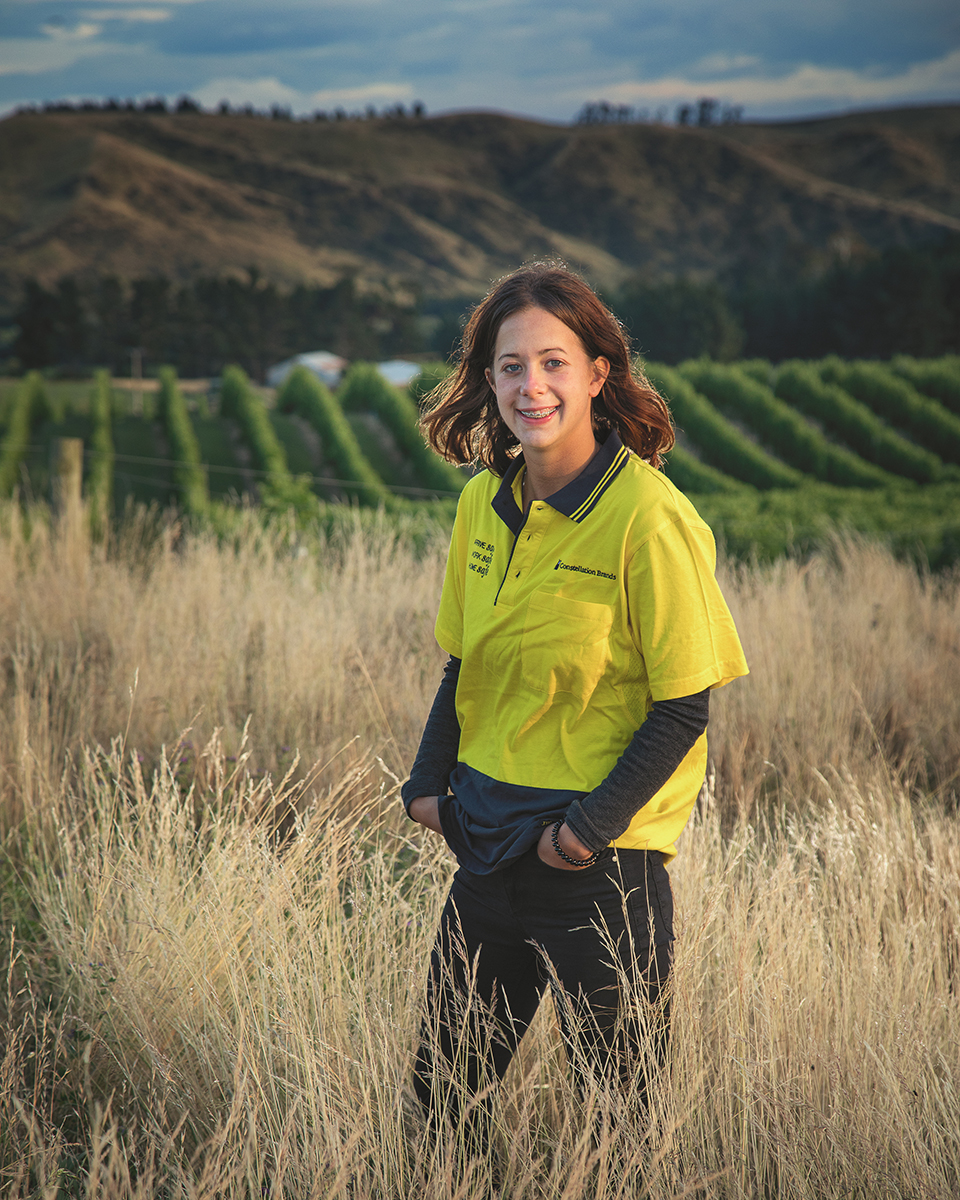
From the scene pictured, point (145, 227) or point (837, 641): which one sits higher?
point (145, 227)

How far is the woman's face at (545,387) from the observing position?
1.64 m

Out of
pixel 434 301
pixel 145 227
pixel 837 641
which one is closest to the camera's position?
pixel 837 641

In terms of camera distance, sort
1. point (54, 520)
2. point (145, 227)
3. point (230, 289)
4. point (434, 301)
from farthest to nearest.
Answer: point (145, 227) → point (434, 301) → point (230, 289) → point (54, 520)

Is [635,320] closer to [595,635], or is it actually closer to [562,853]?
[595,635]

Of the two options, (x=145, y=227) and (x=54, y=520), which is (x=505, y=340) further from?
(x=145, y=227)

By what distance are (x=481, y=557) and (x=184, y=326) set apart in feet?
259

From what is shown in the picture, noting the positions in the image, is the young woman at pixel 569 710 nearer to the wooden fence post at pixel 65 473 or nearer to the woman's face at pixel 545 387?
the woman's face at pixel 545 387

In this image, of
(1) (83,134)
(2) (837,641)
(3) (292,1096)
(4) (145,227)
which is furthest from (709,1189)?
(1) (83,134)

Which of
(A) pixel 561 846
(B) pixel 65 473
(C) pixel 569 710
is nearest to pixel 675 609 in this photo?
(C) pixel 569 710

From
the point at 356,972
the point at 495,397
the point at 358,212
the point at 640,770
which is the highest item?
the point at 358,212

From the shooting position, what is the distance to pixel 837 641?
5.52m

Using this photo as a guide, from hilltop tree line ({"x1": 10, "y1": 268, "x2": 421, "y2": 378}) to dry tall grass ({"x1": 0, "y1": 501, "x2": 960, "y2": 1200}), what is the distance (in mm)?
68951

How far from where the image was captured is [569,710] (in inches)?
63.0

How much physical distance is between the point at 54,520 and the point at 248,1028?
5.85m
